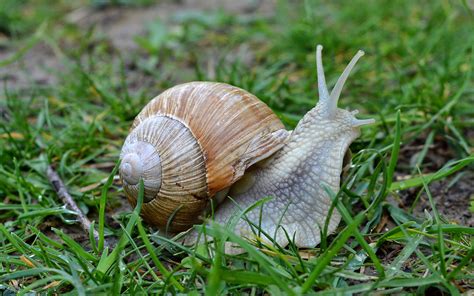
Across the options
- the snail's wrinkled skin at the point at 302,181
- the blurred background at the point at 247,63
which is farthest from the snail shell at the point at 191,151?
the blurred background at the point at 247,63

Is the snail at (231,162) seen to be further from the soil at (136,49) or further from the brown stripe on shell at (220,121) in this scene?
the soil at (136,49)

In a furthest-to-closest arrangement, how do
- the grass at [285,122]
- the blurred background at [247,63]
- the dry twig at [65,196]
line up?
1. the blurred background at [247,63]
2. the dry twig at [65,196]
3. the grass at [285,122]

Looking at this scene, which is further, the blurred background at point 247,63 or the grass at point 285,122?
the blurred background at point 247,63

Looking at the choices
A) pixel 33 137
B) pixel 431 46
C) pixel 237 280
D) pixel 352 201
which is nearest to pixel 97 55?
pixel 33 137

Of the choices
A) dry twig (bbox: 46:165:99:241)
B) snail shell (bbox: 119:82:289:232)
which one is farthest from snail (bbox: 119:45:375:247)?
dry twig (bbox: 46:165:99:241)

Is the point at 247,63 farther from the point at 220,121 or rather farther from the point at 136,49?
the point at 220,121

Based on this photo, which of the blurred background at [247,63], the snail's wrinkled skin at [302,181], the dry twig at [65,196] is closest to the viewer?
the snail's wrinkled skin at [302,181]

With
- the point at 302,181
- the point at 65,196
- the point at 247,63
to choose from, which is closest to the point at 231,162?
the point at 302,181

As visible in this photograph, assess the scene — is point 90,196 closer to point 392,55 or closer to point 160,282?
point 160,282
